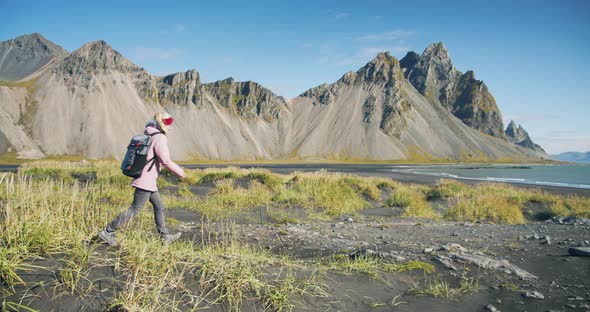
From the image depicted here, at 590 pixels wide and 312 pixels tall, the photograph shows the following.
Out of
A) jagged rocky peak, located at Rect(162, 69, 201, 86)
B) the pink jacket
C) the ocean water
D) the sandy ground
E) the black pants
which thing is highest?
jagged rocky peak, located at Rect(162, 69, 201, 86)

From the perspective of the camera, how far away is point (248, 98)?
158 m

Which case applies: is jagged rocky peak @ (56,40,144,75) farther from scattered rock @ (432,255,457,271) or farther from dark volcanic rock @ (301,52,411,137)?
scattered rock @ (432,255,457,271)

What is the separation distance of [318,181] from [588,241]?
46.8 feet

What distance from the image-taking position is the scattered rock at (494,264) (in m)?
6.90

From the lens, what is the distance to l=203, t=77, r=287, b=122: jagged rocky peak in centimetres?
15462

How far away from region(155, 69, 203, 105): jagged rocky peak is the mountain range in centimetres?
39

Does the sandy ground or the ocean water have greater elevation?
the sandy ground

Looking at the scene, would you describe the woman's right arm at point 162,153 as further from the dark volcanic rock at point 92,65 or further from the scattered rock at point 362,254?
the dark volcanic rock at point 92,65

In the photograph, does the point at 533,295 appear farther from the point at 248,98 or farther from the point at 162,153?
the point at 248,98

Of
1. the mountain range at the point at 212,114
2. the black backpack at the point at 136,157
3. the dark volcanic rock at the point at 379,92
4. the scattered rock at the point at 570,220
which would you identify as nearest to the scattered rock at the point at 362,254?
the black backpack at the point at 136,157

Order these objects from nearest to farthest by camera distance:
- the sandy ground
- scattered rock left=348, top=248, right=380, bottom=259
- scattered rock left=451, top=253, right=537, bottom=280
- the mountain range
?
the sandy ground
scattered rock left=451, top=253, right=537, bottom=280
scattered rock left=348, top=248, right=380, bottom=259
the mountain range

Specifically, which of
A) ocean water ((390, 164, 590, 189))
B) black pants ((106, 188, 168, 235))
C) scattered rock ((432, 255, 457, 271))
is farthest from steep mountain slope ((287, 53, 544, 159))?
black pants ((106, 188, 168, 235))

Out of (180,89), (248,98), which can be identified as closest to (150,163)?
(180,89)

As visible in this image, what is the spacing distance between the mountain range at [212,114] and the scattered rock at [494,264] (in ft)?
344
